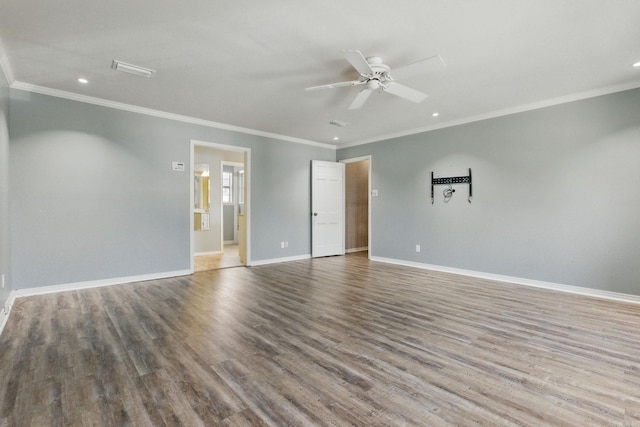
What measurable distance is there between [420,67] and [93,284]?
5.00 meters

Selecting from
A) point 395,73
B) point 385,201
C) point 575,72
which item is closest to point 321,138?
point 385,201

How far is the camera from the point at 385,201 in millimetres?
6441

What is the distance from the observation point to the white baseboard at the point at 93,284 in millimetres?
3887

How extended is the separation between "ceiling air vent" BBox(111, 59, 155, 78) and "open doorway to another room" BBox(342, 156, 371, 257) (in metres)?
5.08

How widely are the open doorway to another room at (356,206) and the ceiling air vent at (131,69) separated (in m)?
5.08

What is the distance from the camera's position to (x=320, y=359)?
228 cm

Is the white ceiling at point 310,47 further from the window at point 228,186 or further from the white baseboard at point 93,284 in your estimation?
the window at point 228,186

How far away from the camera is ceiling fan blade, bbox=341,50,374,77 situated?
8.41 ft

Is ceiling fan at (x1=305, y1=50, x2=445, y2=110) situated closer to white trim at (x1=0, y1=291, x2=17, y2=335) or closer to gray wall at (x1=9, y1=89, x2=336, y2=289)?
gray wall at (x1=9, y1=89, x2=336, y2=289)

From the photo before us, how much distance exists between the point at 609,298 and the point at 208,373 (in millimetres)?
4750

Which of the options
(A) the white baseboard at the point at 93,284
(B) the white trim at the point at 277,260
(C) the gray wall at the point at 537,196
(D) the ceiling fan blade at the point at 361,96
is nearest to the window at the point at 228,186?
(B) the white trim at the point at 277,260

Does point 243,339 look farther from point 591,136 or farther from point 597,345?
point 591,136

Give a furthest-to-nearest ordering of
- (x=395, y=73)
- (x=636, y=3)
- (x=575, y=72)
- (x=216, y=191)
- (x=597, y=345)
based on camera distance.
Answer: (x=216, y=191) < (x=575, y=72) < (x=395, y=73) < (x=597, y=345) < (x=636, y=3)

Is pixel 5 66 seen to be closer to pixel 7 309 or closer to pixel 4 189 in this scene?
pixel 4 189
